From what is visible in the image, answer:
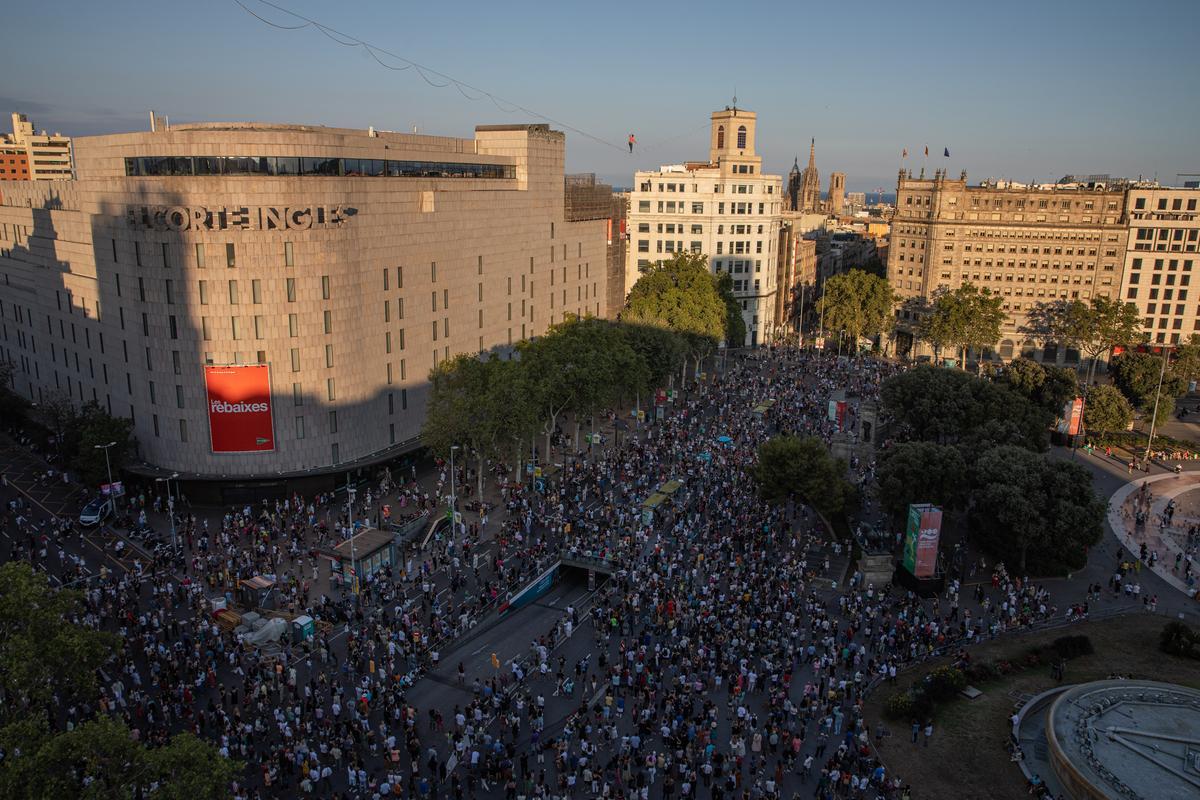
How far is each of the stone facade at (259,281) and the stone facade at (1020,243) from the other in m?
77.6

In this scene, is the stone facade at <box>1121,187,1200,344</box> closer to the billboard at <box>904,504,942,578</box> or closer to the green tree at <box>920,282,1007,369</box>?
the green tree at <box>920,282,1007,369</box>

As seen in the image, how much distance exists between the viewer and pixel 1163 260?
113m

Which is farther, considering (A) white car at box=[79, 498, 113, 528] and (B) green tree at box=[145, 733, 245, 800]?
(A) white car at box=[79, 498, 113, 528]

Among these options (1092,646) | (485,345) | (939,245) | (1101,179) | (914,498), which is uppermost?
(1101,179)

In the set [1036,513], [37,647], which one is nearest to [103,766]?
[37,647]

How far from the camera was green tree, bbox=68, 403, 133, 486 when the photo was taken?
5503cm

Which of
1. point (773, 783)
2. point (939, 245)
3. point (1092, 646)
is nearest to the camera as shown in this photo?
point (773, 783)

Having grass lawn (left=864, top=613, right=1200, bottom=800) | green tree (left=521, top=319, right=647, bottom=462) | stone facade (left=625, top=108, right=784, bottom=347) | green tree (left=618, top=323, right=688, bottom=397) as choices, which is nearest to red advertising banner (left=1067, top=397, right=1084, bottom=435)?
grass lawn (left=864, top=613, right=1200, bottom=800)

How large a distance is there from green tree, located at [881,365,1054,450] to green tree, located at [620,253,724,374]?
2603 cm

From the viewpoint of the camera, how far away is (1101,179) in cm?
12938

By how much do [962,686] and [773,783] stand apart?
12.8 metres

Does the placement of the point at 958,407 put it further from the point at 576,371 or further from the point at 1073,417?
the point at 576,371

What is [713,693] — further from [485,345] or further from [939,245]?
[939,245]

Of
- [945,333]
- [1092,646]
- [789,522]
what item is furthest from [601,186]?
[1092,646]
